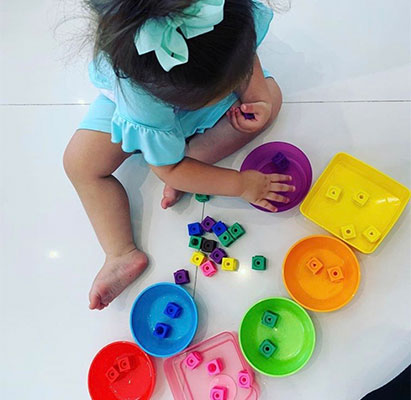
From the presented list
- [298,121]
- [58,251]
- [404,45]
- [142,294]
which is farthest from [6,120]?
[404,45]

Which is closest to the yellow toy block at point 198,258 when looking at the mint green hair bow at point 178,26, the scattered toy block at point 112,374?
the scattered toy block at point 112,374

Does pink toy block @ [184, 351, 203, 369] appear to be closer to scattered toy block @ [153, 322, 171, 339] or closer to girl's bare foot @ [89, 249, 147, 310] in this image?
scattered toy block @ [153, 322, 171, 339]

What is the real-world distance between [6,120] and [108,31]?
1.98 ft

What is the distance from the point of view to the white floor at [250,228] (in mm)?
755

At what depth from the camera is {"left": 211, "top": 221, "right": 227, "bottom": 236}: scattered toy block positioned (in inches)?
31.5

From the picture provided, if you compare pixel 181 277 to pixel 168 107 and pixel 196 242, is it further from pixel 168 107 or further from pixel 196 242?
pixel 168 107

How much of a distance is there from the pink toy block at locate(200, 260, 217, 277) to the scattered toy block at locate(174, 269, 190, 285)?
0.11 ft

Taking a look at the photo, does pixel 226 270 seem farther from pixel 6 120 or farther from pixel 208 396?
pixel 6 120

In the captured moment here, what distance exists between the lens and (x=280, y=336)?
761 mm

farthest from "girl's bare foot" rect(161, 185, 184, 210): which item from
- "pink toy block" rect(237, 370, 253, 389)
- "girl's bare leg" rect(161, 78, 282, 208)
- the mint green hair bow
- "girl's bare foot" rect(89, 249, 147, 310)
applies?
the mint green hair bow

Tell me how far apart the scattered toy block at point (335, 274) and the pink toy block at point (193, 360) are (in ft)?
0.84

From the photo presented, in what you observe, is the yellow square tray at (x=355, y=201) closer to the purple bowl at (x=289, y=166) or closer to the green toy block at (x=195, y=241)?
the purple bowl at (x=289, y=166)

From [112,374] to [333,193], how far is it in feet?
1.58

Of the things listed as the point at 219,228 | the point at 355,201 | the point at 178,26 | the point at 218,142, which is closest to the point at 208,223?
the point at 219,228
